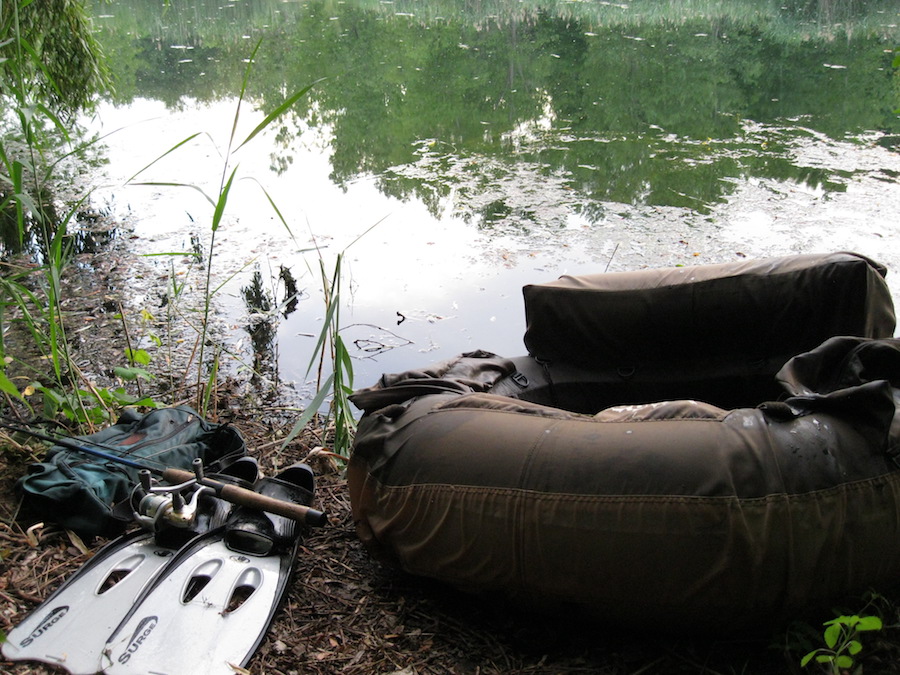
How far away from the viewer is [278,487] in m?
2.12

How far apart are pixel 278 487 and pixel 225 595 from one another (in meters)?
0.36

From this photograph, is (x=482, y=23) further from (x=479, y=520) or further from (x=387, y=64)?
(x=479, y=520)

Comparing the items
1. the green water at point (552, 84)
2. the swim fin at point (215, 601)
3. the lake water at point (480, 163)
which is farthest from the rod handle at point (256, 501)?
the green water at point (552, 84)

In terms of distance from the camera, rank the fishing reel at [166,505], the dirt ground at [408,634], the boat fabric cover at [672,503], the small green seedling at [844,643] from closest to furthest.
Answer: the small green seedling at [844,643], the boat fabric cover at [672,503], the dirt ground at [408,634], the fishing reel at [166,505]

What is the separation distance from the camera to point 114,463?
217cm

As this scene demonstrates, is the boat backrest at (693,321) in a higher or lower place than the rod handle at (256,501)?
higher

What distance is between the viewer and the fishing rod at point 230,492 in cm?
181

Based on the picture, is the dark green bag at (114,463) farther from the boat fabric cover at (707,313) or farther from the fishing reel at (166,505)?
the boat fabric cover at (707,313)

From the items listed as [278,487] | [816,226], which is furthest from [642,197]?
[278,487]

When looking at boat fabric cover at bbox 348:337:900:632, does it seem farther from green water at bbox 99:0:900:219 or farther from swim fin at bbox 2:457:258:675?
green water at bbox 99:0:900:219

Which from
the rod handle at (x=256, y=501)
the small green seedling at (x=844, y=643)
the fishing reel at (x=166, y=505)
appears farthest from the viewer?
the fishing reel at (x=166, y=505)

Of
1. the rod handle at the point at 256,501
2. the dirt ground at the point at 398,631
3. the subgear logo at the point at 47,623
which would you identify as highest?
the rod handle at the point at 256,501

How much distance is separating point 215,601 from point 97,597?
28 centimetres

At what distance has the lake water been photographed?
3.96 m
